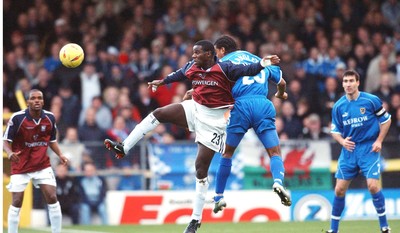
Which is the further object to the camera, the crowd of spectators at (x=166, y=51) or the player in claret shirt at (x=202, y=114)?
the crowd of spectators at (x=166, y=51)

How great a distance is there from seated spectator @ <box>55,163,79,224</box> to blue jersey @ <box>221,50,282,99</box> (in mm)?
6216

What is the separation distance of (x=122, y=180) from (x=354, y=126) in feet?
20.9

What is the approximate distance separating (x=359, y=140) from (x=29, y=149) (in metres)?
4.62

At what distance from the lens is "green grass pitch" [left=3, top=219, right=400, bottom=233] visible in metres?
15.4

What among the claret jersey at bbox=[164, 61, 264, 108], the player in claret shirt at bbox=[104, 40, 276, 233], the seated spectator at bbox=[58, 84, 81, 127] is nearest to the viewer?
the claret jersey at bbox=[164, 61, 264, 108]

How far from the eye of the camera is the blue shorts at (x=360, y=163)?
512 inches

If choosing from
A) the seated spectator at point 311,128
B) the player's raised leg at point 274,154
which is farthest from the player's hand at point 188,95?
the seated spectator at point 311,128

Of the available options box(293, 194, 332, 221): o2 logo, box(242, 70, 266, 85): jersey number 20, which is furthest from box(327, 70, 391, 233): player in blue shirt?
box(293, 194, 332, 221): o2 logo

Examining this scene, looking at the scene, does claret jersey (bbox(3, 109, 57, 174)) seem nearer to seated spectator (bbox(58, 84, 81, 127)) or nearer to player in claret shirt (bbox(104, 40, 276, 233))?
player in claret shirt (bbox(104, 40, 276, 233))

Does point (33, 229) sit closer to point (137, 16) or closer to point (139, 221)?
point (139, 221)

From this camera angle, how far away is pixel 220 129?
1245cm

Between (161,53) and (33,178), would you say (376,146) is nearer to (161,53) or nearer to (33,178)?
(33,178)

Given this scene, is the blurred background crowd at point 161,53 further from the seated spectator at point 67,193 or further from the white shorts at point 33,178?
the white shorts at point 33,178

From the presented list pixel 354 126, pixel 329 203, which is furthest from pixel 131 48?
pixel 354 126
